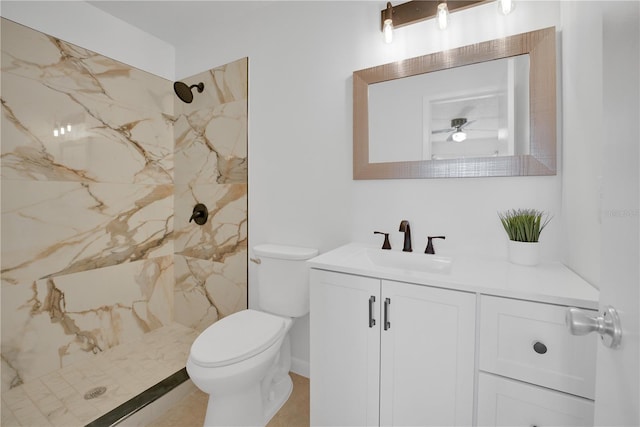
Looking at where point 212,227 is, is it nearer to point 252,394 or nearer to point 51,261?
point 51,261

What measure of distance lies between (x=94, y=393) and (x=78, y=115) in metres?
1.68

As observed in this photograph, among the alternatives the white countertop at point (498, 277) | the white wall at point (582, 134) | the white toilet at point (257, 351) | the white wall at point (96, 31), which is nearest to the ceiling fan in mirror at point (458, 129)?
the white wall at point (582, 134)

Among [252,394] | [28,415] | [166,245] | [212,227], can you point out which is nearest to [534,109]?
[252,394]

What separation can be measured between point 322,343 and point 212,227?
1.33 metres

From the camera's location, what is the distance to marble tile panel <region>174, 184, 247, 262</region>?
A: 2061 millimetres

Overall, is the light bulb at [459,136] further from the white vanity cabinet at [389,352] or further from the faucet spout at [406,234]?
the white vanity cabinet at [389,352]

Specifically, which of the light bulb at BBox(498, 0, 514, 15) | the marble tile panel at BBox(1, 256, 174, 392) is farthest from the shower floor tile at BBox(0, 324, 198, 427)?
the light bulb at BBox(498, 0, 514, 15)

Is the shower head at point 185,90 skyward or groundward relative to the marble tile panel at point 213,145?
skyward

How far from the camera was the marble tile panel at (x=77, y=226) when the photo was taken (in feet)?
5.31

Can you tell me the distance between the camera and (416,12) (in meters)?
1.45

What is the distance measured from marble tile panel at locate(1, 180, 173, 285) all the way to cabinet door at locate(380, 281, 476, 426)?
1951 mm

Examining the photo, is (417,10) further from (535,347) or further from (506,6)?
(535,347)

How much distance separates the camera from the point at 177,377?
5.62 ft

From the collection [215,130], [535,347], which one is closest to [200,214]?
[215,130]
